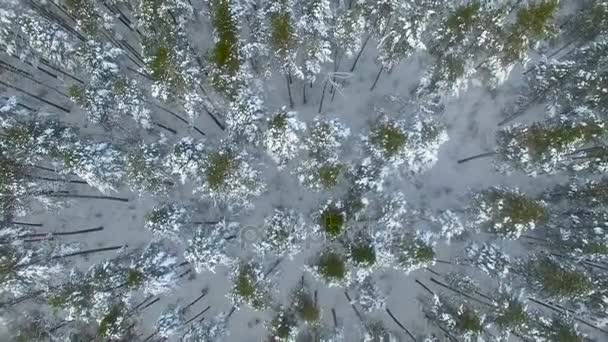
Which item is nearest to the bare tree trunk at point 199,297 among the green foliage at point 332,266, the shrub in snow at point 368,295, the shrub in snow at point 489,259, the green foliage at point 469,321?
the green foliage at point 332,266

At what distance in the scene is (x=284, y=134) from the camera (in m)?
23.8

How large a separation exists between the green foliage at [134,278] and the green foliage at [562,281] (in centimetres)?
2253

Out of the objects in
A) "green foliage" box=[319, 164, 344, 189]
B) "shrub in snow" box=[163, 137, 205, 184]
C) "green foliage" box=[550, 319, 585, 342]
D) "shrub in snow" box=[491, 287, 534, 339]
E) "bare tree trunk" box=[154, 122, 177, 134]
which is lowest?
"green foliage" box=[550, 319, 585, 342]

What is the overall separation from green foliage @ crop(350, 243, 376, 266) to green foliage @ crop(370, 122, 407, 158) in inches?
215

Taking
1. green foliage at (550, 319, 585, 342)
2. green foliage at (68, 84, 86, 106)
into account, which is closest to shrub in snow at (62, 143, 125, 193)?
green foliage at (68, 84, 86, 106)

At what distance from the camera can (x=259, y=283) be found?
80.0 feet

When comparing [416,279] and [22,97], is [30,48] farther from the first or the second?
[416,279]

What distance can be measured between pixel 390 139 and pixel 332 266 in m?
8.00

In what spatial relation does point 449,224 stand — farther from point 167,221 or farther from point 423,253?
point 167,221

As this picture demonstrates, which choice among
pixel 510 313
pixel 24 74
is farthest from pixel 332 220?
pixel 24 74

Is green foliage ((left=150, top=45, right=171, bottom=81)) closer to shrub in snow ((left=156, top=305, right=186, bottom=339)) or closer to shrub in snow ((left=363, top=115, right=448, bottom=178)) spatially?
shrub in snow ((left=363, top=115, right=448, bottom=178))

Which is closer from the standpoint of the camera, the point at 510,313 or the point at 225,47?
the point at 510,313

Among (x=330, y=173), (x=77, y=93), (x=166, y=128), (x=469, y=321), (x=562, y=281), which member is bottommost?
(x=469, y=321)

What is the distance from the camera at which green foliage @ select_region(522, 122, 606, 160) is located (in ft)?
76.9
